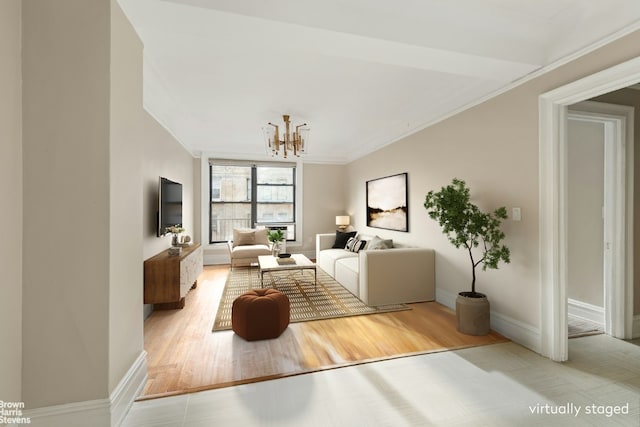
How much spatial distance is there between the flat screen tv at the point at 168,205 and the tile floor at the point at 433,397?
215 cm

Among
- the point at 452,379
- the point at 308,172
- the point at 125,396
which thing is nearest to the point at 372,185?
the point at 308,172

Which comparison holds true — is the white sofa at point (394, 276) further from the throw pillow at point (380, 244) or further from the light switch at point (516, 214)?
the light switch at point (516, 214)

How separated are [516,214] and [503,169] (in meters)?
0.47

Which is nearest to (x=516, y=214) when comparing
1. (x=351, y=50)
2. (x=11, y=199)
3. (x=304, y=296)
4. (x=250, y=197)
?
(x=351, y=50)

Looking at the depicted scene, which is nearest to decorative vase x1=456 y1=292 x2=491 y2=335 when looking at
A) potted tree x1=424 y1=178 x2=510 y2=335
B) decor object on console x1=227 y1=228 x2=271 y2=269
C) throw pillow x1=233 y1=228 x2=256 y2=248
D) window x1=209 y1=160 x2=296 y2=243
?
potted tree x1=424 y1=178 x2=510 y2=335

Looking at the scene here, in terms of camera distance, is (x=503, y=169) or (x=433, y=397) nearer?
(x=433, y=397)

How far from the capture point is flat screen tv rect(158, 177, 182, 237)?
11.1 feet

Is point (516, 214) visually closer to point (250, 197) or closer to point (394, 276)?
point (394, 276)

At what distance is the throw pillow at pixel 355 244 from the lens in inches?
201

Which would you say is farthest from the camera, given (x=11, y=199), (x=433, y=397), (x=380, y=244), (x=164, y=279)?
(x=380, y=244)

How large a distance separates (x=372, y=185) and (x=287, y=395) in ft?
13.7

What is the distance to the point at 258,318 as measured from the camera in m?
2.65

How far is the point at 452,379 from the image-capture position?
80.4 inches

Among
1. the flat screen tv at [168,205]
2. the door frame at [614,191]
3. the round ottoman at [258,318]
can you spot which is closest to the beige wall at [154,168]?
the flat screen tv at [168,205]
